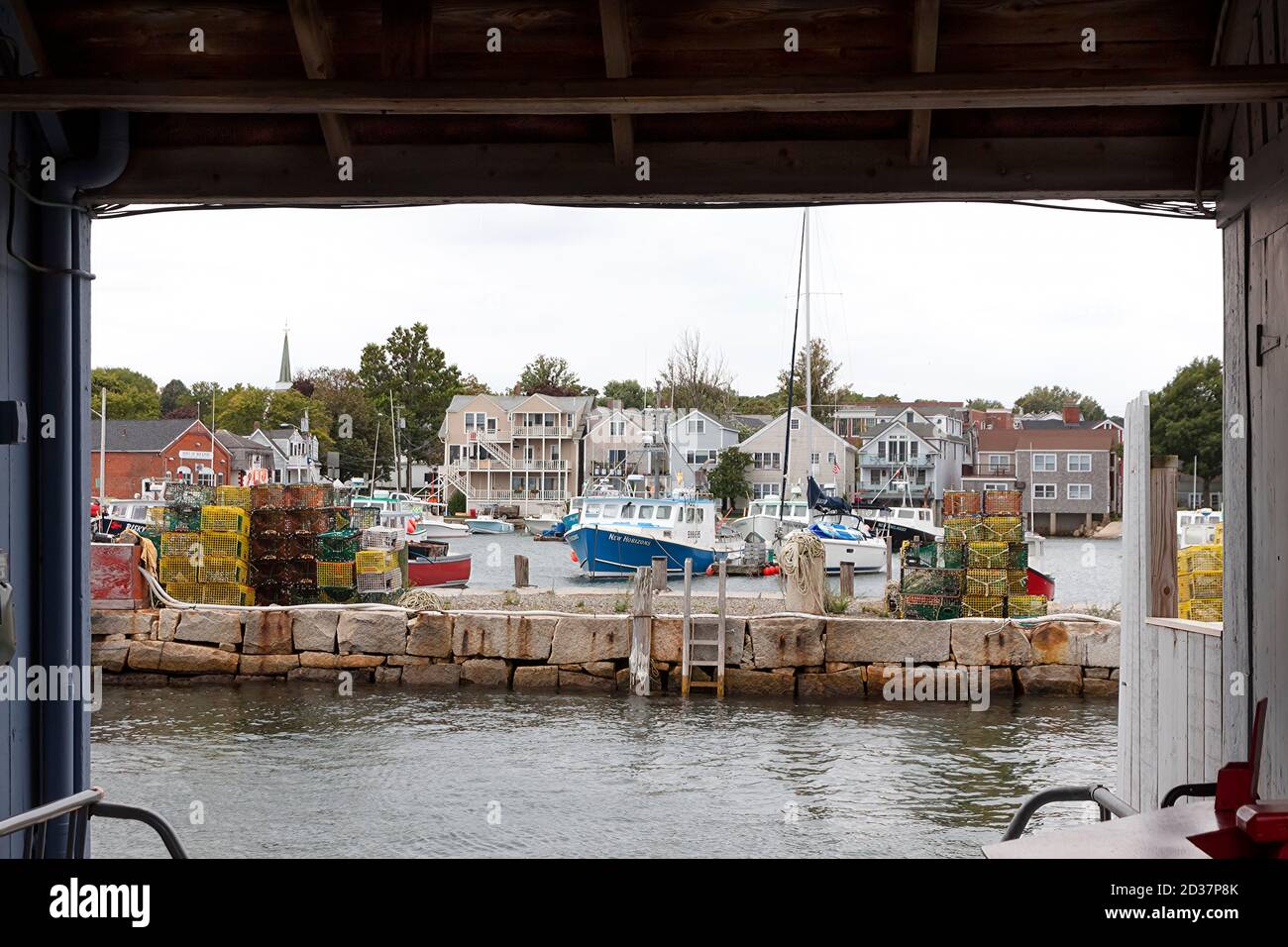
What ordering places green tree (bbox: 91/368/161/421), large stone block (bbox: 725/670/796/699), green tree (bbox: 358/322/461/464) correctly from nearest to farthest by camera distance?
large stone block (bbox: 725/670/796/699) → green tree (bbox: 91/368/161/421) → green tree (bbox: 358/322/461/464)

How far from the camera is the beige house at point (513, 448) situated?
7194 centimetres

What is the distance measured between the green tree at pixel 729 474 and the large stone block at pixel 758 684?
4741cm

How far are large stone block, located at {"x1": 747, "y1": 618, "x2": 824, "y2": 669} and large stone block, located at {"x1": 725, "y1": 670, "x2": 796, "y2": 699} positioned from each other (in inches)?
6.1

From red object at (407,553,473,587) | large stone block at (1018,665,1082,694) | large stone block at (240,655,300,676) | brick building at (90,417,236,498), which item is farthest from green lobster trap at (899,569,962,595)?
brick building at (90,417,236,498)

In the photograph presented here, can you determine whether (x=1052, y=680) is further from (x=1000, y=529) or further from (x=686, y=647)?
(x=686, y=647)

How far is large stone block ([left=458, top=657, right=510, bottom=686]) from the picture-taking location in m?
15.9

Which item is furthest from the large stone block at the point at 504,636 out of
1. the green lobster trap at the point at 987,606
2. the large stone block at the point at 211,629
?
the green lobster trap at the point at 987,606

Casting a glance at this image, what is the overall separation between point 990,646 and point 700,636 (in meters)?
3.93

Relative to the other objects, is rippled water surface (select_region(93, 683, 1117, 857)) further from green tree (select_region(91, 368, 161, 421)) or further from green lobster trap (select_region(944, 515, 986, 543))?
green tree (select_region(91, 368, 161, 421))

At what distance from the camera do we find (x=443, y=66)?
4371 millimetres
